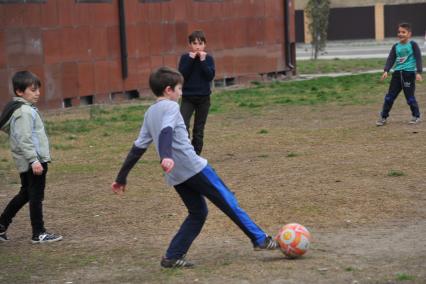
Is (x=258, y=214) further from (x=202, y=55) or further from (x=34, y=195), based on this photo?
(x=202, y=55)

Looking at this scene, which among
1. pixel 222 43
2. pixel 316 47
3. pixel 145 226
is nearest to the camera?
pixel 145 226

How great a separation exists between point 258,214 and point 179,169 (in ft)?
6.71

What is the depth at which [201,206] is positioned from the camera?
6789 millimetres

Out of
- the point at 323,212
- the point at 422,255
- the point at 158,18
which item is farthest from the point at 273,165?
the point at 158,18

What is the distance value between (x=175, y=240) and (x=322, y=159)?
4.94m

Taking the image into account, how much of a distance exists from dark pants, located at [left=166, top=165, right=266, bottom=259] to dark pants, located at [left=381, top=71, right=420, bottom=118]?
26.7 feet

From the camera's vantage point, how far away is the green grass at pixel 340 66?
30719mm

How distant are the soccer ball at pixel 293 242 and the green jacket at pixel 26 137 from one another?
2272mm

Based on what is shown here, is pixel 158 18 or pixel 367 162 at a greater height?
pixel 158 18

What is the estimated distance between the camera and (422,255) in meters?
6.74

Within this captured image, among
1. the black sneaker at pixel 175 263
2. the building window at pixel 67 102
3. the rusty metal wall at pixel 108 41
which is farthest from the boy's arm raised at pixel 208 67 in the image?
the building window at pixel 67 102

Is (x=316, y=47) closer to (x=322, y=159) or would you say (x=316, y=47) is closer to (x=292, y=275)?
(x=322, y=159)

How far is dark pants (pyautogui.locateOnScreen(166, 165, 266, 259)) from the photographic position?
663 cm

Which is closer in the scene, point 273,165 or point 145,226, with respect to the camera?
point 145,226
